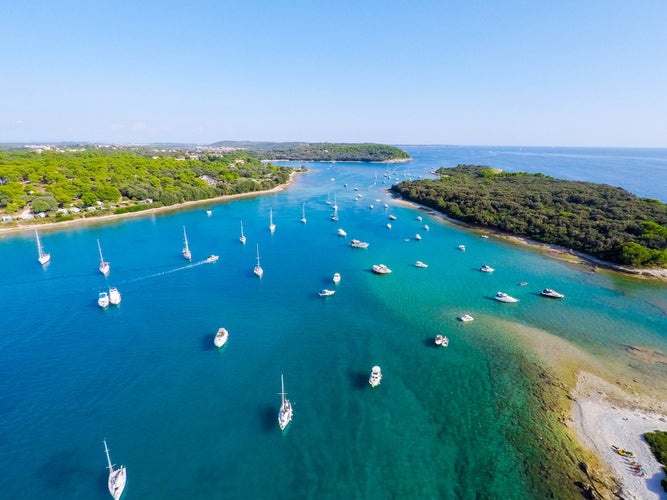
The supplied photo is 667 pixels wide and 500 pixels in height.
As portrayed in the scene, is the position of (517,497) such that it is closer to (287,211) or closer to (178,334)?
(178,334)

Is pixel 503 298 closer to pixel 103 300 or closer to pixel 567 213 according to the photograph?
pixel 567 213

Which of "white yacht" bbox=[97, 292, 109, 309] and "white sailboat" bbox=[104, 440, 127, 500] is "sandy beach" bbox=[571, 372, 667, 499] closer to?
"white sailboat" bbox=[104, 440, 127, 500]

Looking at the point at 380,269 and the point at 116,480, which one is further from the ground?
the point at 116,480

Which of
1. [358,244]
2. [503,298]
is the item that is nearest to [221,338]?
[503,298]

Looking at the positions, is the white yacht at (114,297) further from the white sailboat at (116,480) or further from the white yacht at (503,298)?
the white yacht at (503,298)

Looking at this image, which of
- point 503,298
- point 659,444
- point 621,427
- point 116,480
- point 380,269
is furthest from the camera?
point 380,269

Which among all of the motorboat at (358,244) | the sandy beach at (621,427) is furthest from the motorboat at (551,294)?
the motorboat at (358,244)

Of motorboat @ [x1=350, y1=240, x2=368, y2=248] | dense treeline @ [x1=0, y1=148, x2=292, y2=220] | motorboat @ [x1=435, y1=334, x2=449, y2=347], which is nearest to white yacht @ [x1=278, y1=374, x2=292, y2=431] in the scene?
motorboat @ [x1=435, y1=334, x2=449, y2=347]

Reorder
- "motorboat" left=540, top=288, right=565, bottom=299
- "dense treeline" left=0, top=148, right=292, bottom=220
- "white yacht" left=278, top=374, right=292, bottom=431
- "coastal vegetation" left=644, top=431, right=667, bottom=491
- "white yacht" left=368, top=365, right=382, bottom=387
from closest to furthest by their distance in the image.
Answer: "coastal vegetation" left=644, top=431, right=667, bottom=491 → "white yacht" left=278, top=374, right=292, bottom=431 → "white yacht" left=368, top=365, right=382, bottom=387 → "motorboat" left=540, top=288, right=565, bottom=299 → "dense treeline" left=0, top=148, right=292, bottom=220
